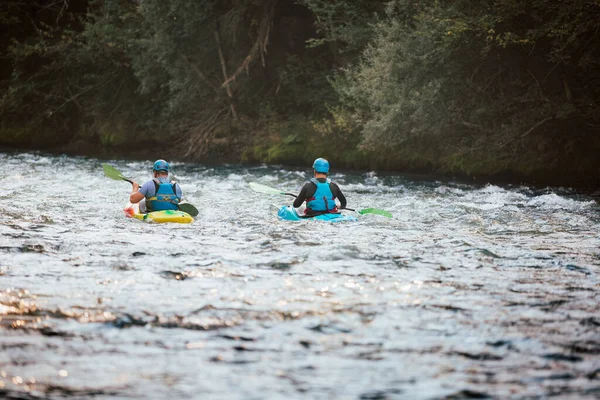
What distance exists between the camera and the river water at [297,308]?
14.5 ft

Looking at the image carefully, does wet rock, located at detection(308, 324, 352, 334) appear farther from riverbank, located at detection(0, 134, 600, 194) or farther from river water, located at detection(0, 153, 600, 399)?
riverbank, located at detection(0, 134, 600, 194)

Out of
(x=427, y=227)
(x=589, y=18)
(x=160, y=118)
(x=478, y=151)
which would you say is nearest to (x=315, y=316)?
(x=427, y=227)

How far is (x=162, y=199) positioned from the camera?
1109cm

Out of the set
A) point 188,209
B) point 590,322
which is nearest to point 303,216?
point 188,209

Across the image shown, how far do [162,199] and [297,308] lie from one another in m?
5.63

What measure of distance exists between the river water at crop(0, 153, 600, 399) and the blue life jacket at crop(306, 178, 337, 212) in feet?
1.67

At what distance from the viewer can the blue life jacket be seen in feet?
35.8

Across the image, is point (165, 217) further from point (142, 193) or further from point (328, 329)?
point (328, 329)

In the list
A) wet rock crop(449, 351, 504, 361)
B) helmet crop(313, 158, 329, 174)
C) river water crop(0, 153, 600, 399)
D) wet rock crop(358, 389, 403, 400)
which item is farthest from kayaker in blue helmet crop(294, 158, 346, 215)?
wet rock crop(358, 389, 403, 400)

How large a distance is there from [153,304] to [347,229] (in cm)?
456

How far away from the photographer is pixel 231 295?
20.5 feet

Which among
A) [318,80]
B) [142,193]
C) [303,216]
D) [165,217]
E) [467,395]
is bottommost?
[165,217]

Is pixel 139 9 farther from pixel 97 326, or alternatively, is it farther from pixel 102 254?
pixel 97 326

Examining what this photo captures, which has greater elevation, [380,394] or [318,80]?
[318,80]
